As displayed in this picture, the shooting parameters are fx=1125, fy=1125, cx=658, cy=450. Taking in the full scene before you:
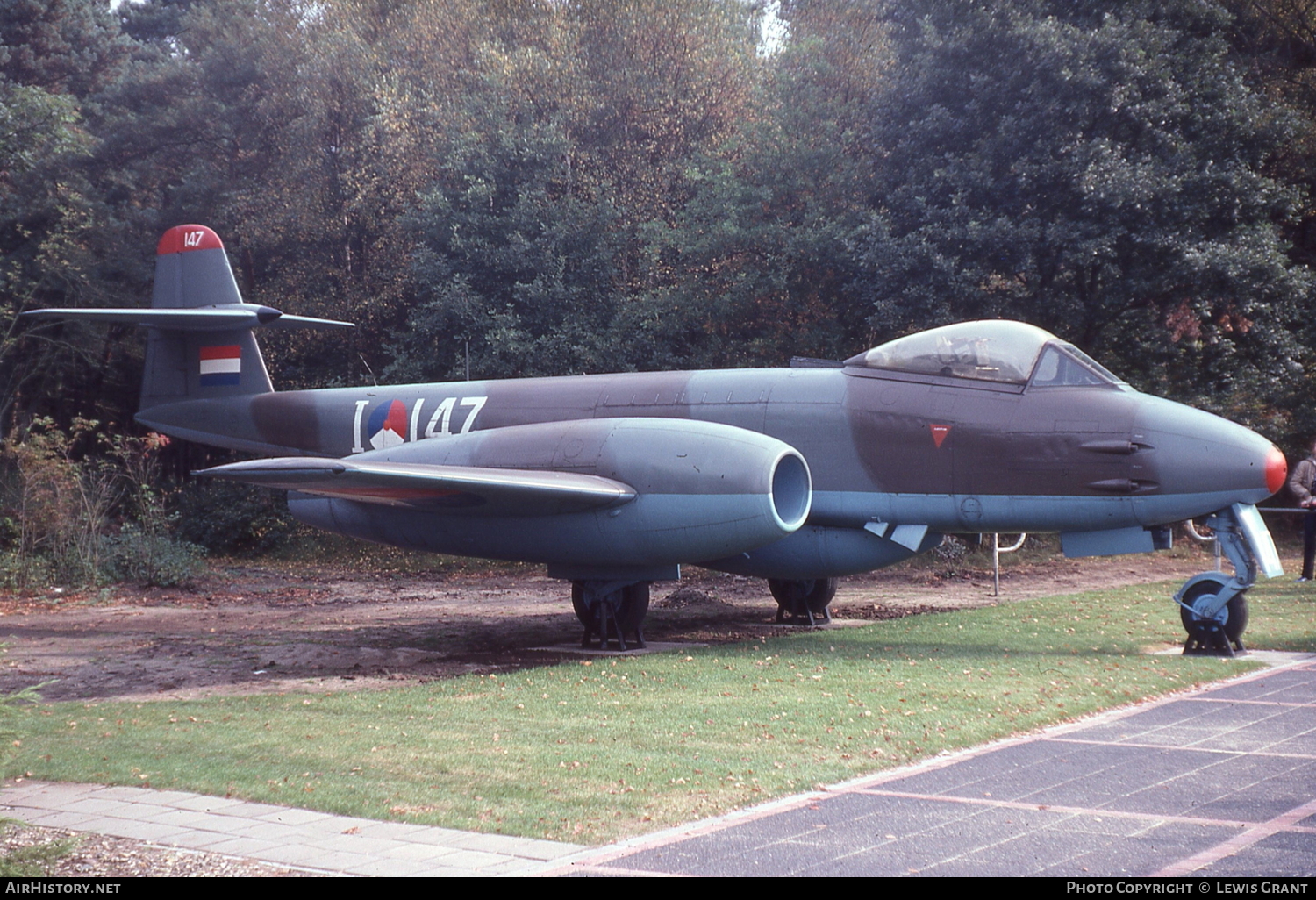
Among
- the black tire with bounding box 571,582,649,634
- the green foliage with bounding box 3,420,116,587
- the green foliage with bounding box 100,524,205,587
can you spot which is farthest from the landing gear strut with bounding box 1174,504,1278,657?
the green foliage with bounding box 3,420,116,587

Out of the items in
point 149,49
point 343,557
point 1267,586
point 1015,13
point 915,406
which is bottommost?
point 343,557

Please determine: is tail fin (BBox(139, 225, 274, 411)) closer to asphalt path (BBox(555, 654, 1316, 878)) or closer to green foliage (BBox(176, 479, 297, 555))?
green foliage (BBox(176, 479, 297, 555))

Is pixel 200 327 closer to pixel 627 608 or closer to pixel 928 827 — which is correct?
pixel 627 608

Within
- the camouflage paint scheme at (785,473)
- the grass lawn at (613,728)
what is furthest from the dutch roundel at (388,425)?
the grass lawn at (613,728)

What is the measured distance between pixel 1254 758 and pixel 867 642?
4.89m

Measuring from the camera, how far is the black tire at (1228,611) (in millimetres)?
9617

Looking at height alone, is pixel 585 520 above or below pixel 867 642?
above

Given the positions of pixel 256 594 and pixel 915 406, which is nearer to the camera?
pixel 915 406

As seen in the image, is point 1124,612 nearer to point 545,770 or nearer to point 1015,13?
point 545,770

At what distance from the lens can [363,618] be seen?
545 inches

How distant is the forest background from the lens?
58.3 feet

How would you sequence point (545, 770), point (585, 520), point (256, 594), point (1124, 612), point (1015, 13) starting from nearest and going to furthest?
1. point (545, 770)
2. point (585, 520)
3. point (1124, 612)
4. point (256, 594)
5. point (1015, 13)
